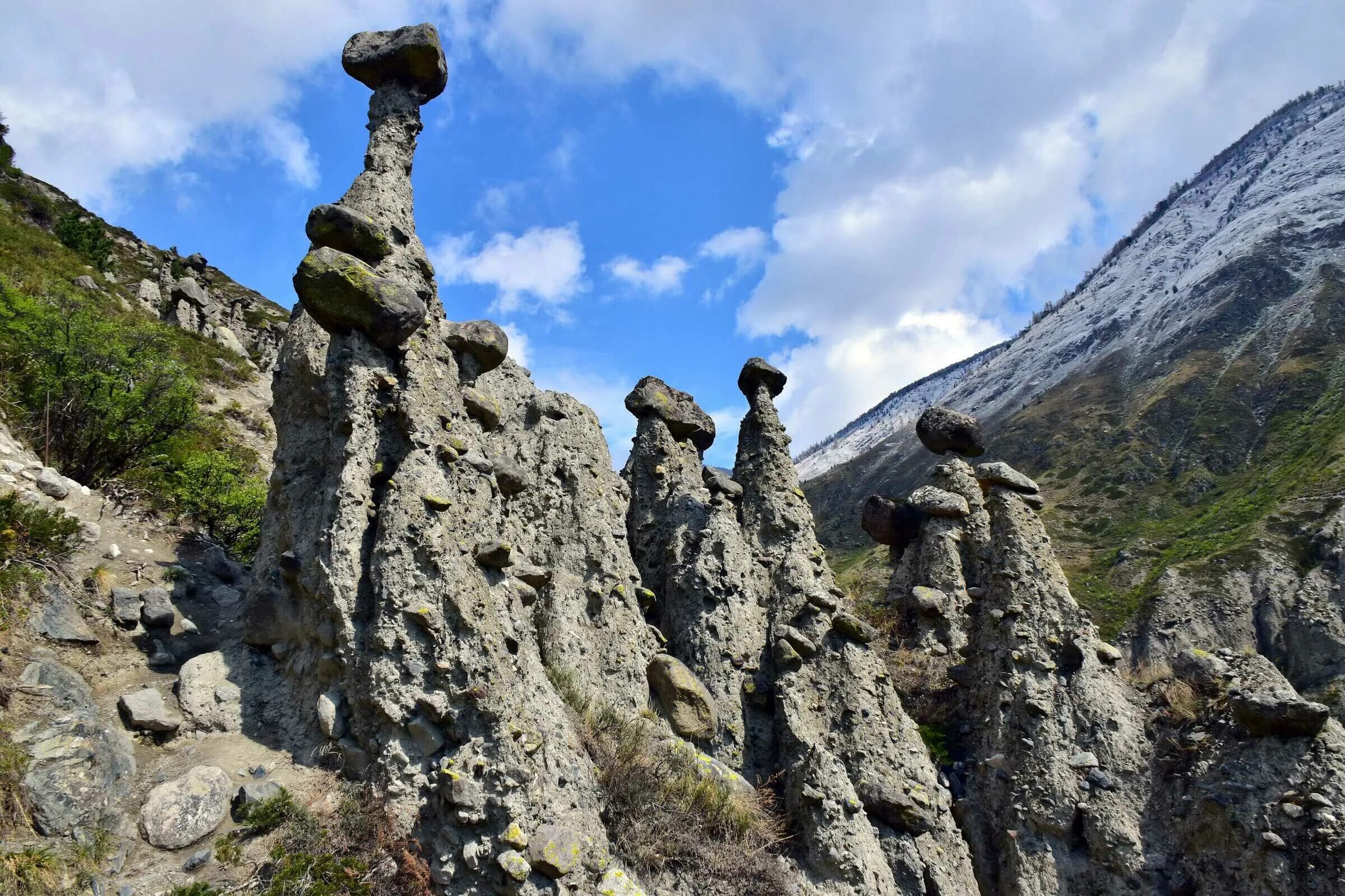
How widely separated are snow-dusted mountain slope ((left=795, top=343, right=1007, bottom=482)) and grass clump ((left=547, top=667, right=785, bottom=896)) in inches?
4056

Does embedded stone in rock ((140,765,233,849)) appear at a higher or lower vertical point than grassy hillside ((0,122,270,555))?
lower

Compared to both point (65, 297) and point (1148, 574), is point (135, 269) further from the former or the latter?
point (1148, 574)

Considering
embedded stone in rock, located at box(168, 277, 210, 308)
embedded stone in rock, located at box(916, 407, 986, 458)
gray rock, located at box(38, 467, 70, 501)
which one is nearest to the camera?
gray rock, located at box(38, 467, 70, 501)

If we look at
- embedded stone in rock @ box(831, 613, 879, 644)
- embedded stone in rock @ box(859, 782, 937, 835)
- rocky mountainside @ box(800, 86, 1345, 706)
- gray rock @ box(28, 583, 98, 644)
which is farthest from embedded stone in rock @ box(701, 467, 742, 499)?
gray rock @ box(28, 583, 98, 644)

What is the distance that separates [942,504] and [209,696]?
39.8 ft

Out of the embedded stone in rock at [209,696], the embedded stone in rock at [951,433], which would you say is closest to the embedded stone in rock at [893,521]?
the embedded stone in rock at [951,433]

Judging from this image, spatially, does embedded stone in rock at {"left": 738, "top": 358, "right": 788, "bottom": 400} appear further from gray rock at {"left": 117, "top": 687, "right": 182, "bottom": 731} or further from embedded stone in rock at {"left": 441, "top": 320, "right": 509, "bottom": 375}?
gray rock at {"left": 117, "top": 687, "right": 182, "bottom": 731}

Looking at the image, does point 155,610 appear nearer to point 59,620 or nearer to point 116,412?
point 59,620

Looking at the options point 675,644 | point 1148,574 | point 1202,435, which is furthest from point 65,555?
point 1202,435

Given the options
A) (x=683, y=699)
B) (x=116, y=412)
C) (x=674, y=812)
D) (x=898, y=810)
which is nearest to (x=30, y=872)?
(x=674, y=812)

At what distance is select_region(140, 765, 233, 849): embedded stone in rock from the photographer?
20.4 ft

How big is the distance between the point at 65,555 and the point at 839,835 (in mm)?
8911

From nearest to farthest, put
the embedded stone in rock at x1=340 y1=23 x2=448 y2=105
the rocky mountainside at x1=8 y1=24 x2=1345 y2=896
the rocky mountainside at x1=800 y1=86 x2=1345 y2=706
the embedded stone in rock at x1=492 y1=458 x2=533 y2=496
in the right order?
the rocky mountainside at x1=8 y1=24 x2=1345 y2=896 → the embedded stone in rock at x1=492 y1=458 x2=533 y2=496 → the embedded stone in rock at x1=340 y1=23 x2=448 y2=105 → the rocky mountainside at x1=800 y1=86 x2=1345 y2=706

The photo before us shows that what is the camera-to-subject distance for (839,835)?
27.6 feet
